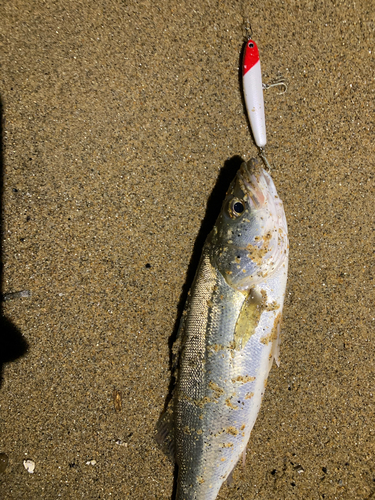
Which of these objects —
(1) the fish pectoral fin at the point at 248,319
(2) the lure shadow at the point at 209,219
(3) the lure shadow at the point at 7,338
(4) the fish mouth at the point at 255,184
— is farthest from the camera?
(2) the lure shadow at the point at 209,219

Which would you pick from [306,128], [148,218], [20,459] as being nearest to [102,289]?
[148,218]

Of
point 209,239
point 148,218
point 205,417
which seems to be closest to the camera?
point 205,417

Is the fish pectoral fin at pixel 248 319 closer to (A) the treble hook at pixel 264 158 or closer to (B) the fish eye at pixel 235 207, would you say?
(B) the fish eye at pixel 235 207

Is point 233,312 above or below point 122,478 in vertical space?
above

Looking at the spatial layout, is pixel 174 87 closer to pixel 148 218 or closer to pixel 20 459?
pixel 148 218

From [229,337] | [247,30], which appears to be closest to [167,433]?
[229,337]

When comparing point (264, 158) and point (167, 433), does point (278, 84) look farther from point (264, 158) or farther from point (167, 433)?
point (167, 433)

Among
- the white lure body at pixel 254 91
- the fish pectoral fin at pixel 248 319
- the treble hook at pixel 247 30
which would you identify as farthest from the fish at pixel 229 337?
the treble hook at pixel 247 30

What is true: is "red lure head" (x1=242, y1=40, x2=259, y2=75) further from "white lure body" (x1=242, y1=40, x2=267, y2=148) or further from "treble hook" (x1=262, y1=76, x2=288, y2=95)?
"treble hook" (x1=262, y1=76, x2=288, y2=95)
